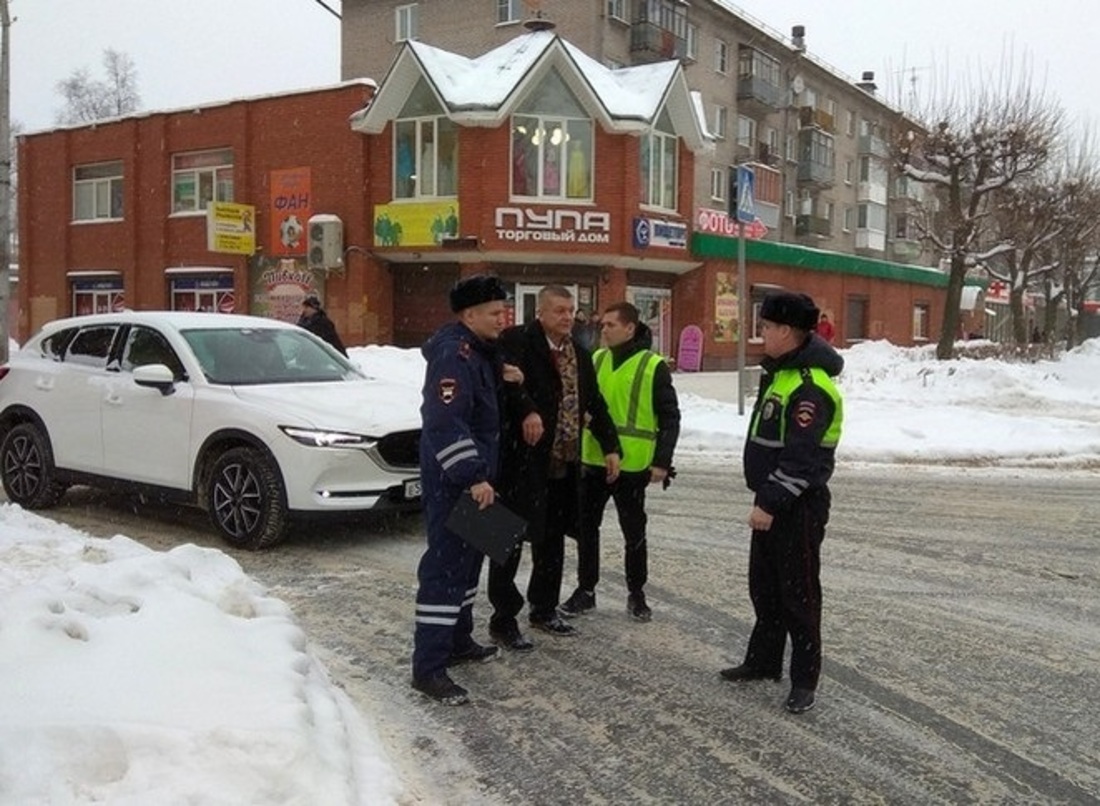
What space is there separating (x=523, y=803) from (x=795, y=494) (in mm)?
1587

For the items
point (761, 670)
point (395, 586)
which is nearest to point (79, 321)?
point (395, 586)

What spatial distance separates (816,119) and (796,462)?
45429 mm

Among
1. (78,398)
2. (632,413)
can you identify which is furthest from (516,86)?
(632,413)

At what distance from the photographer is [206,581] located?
5059mm

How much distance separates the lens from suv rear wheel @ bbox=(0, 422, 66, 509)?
8.01 metres

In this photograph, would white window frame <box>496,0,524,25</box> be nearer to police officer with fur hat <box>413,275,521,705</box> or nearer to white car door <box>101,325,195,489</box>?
white car door <box>101,325,195,489</box>

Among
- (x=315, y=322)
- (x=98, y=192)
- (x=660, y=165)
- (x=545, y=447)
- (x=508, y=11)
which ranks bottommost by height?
(x=545, y=447)

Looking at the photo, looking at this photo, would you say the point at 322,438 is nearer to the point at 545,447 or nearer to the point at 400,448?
the point at 400,448

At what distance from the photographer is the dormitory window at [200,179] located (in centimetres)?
2839

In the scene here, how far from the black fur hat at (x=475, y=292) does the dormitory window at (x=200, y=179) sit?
2563cm

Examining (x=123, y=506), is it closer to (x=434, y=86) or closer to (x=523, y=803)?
(x=523, y=803)

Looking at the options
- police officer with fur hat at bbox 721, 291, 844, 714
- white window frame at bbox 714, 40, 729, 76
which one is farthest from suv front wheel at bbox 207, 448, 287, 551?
white window frame at bbox 714, 40, 729, 76

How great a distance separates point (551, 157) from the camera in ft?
80.0

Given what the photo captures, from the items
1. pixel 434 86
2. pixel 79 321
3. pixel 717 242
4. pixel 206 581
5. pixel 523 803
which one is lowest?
pixel 523 803
